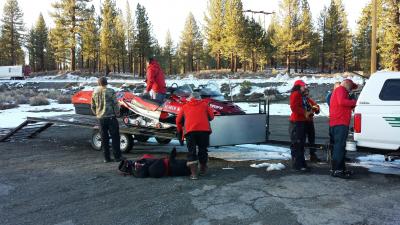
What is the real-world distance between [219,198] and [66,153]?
571cm

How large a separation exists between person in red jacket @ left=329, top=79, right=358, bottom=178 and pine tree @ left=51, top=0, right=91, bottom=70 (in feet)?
188

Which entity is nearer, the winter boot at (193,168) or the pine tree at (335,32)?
the winter boot at (193,168)

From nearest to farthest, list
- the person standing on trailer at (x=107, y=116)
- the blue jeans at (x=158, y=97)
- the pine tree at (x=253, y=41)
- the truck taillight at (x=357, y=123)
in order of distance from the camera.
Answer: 1. the truck taillight at (x=357, y=123)
2. the person standing on trailer at (x=107, y=116)
3. the blue jeans at (x=158, y=97)
4. the pine tree at (x=253, y=41)

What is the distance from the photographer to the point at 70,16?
61938 millimetres

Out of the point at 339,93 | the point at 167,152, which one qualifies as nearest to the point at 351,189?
the point at 339,93

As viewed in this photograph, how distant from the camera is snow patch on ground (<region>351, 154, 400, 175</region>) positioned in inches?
345

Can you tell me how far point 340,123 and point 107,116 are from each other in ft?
16.3

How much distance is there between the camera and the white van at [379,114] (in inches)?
309

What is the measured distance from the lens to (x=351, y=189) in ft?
23.8

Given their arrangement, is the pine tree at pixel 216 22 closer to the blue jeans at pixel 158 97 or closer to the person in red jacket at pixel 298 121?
the blue jeans at pixel 158 97

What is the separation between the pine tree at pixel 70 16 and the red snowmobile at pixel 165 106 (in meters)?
53.1

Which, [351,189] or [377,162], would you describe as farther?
[377,162]

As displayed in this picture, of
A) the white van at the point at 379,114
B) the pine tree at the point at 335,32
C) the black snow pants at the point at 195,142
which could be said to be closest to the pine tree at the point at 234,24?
the pine tree at the point at 335,32

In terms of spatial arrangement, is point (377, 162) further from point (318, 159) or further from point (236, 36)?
point (236, 36)
